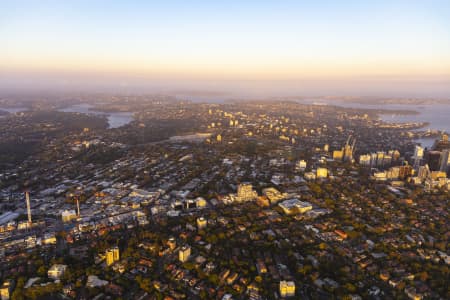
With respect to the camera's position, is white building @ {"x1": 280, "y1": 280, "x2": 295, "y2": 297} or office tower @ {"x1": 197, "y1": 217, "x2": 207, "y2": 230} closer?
white building @ {"x1": 280, "y1": 280, "x2": 295, "y2": 297}

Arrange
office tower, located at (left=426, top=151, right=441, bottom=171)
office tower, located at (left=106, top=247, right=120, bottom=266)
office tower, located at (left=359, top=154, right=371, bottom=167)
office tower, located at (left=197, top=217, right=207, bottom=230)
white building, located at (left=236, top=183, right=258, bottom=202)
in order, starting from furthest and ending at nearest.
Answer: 1. office tower, located at (left=359, top=154, right=371, bottom=167)
2. office tower, located at (left=426, top=151, right=441, bottom=171)
3. white building, located at (left=236, top=183, right=258, bottom=202)
4. office tower, located at (left=197, top=217, right=207, bottom=230)
5. office tower, located at (left=106, top=247, right=120, bottom=266)

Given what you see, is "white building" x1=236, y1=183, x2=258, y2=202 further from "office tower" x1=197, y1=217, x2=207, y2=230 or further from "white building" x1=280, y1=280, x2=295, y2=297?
"white building" x1=280, y1=280, x2=295, y2=297

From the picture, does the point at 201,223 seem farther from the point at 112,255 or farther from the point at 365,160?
the point at 365,160

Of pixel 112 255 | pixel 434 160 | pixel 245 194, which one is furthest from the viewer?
pixel 434 160

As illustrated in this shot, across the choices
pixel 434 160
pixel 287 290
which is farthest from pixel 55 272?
pixel 434 160

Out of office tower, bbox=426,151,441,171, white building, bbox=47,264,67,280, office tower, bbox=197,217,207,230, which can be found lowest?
white building, bbox=47,264,67,280

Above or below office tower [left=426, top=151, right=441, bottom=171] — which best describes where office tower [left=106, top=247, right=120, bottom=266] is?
below

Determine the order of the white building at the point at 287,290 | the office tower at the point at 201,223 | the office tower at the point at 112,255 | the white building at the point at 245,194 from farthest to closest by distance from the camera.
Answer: the white building at the point at 245,194, the office tower at the point at 201,223, the office tower at the point at 112,255, the white building at the point at 287,290

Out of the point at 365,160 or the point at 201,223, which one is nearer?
the point at 201,223

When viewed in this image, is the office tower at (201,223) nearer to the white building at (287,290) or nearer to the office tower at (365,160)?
the white building at (287,290)

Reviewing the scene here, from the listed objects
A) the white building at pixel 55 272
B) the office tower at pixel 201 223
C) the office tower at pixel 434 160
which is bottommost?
the white building at pixel 55 272

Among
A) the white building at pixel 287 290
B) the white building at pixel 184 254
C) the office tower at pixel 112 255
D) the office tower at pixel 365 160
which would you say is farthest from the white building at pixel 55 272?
the office tower at pixel 365 160

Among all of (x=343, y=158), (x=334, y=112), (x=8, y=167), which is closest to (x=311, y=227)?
(x=343, y=158)

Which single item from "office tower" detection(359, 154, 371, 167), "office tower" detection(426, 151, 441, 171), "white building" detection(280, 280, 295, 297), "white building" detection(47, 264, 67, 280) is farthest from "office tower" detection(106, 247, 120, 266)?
"office tower" detection(426, 151, 441, 171)
